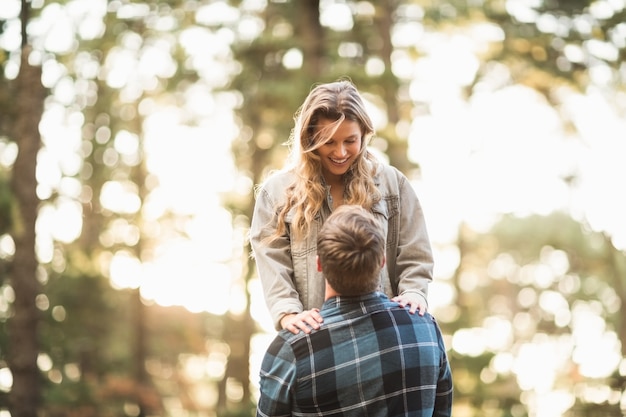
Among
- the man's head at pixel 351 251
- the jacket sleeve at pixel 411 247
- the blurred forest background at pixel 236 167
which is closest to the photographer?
the man's head at pixel 351 251

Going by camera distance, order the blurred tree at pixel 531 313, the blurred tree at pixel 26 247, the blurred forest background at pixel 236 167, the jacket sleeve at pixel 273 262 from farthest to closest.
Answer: the blurred tree at pixel 531 313 → the blurred forest background at pixel 236 167 → the blurred tree at pixel 26 247 → the jacket sleeve at pixel 273 262

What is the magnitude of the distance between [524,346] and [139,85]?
44.5ft

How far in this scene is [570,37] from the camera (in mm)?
10109

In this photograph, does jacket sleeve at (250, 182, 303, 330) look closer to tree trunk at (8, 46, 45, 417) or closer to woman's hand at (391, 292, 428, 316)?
woman's hand at (391, 292, 428, 316)

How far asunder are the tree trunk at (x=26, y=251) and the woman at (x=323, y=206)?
5948mm

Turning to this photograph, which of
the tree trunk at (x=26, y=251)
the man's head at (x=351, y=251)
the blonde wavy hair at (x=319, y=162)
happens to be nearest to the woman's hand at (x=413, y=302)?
the man's head at (x=351, y=251)

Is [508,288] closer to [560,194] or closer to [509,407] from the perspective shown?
[560,194]

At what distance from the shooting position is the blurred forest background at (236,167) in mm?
8750

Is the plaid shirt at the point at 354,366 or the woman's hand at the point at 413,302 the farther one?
the woman's hand at the point at 413,302

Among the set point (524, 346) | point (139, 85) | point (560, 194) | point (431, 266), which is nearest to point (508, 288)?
point (524, 346)

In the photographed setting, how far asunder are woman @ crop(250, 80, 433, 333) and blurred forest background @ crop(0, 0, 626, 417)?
5.17 m

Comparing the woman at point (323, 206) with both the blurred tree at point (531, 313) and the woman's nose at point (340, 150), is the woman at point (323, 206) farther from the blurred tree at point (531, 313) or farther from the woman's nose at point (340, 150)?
the blurred tree at point (531, 313)

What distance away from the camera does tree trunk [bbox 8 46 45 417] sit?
26.3ft

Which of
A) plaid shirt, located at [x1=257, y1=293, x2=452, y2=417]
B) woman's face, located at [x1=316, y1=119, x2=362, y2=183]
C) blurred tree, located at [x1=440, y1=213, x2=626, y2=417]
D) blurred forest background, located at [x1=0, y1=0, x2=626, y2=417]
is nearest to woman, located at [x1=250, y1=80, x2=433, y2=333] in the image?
woman's face, located at [x1=316, y1=119, x2=362, y2=183]
